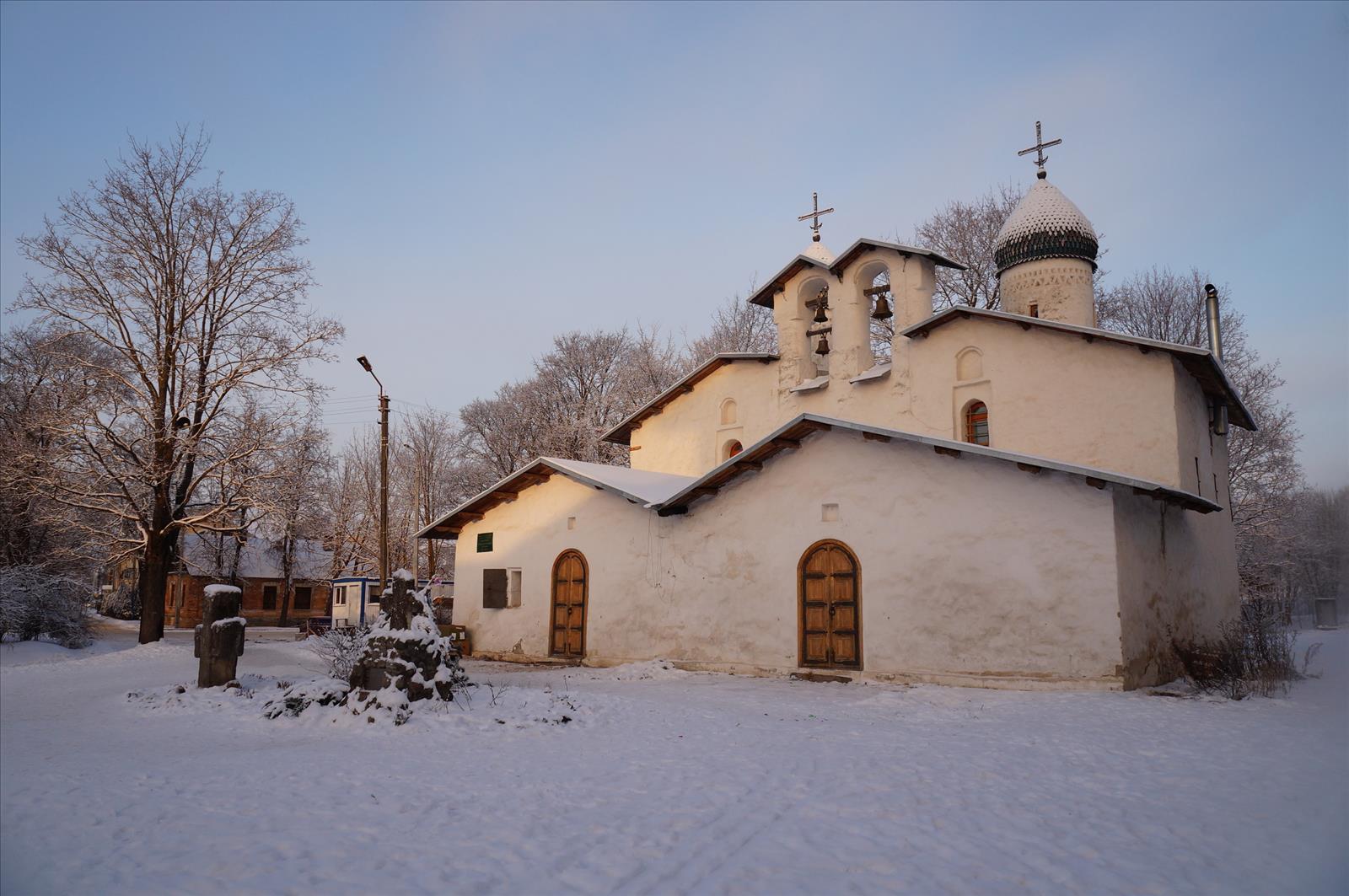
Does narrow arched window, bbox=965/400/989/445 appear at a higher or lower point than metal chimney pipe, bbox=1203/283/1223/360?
lower

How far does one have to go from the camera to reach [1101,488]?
11.8 m

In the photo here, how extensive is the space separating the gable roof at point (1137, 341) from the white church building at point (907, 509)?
7 cm

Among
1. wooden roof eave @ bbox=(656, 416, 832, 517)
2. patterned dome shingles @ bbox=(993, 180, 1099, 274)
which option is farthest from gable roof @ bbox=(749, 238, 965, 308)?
wooden roof eave @ bbox=(656, 416, 832, 517)

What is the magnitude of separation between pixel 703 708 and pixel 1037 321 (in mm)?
10677

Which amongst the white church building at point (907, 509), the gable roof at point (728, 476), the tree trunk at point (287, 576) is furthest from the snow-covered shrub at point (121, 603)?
the white church building at point (907, 509)

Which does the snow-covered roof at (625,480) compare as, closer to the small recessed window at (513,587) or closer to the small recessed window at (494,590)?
the small recessed window at (513,587)

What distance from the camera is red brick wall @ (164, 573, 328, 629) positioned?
39778 millimetres

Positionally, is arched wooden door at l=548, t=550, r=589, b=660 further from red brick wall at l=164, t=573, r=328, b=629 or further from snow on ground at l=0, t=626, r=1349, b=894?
red brick wall at l=164, t=573, r=328, b=629

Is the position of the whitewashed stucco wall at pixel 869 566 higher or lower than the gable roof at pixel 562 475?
lower

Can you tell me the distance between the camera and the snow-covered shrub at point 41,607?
1570cm

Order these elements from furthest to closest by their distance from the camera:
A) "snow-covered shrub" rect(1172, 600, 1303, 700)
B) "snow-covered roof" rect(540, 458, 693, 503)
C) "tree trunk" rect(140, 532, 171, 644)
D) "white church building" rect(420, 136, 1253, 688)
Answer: "tree trunk" rect(140, 532, 171, 644) → "snow-covered roof" rect(540, 458, 693, 503) → "white church building" rect(420, 136, 1253, 688) → "snow-covered shrub" rect(1172, 600, 1303, 700)

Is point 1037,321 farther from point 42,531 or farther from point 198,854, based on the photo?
point 42,531

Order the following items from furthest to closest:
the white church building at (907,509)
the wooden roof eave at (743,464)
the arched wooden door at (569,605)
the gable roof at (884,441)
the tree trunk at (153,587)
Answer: the tree trunk at (153,587)
the arched wooden door at (569,605)
the wooden roof eave at (743,464)
the white church building at (907,509)
the gable roof at (884,441)

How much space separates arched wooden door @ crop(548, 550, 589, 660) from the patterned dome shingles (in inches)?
513
